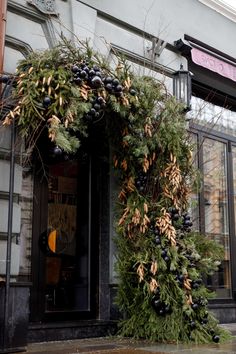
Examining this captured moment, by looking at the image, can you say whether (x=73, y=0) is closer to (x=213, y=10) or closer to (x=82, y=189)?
(x=82, y=189)

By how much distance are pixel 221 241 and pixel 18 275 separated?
4826 mm

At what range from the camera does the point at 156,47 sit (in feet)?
28.3

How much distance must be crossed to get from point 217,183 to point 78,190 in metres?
3.63

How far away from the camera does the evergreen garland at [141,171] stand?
19.5 feet

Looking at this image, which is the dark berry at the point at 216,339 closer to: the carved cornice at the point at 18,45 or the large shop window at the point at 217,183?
the large shop window at the point at 217,183

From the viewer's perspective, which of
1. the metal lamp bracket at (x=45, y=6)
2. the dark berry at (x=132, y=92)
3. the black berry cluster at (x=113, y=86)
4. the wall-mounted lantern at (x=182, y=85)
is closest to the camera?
the black berry cluster at (x=113, y=86)

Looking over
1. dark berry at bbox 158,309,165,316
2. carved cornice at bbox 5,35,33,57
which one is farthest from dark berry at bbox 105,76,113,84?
dark berry at bbox 158,309,165,316

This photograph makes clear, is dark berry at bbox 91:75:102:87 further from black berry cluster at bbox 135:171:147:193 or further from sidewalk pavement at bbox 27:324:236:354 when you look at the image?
sidewalk pavement at bbox 27:324:236:354

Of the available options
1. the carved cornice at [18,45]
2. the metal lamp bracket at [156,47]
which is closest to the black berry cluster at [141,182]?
the carved cornice at [18,45]

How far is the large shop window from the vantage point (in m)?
9.91

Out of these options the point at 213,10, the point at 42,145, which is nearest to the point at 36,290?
the point at 42,145

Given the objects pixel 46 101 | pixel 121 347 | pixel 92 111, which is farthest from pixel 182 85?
pixel 121 347

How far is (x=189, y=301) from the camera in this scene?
6.55 meters

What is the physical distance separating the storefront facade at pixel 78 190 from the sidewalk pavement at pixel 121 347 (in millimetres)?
272
